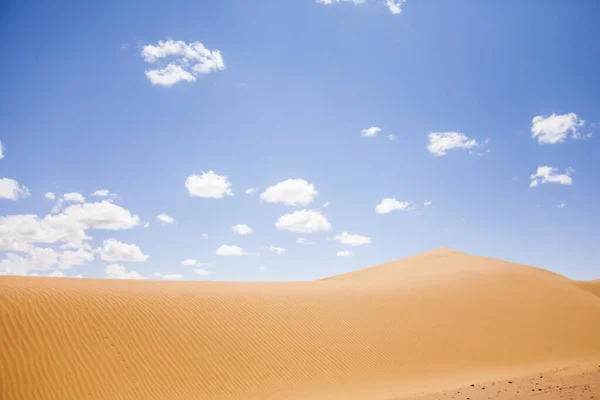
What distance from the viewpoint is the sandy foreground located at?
964cm

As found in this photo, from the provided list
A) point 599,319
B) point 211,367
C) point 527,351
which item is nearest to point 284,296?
point 211,367

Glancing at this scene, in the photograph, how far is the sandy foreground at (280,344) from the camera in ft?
31.6

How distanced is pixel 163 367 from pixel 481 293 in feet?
54.9

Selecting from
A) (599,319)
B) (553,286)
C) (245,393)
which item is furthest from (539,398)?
(553,286)

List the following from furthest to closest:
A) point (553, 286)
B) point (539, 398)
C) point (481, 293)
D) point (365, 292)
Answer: point (553, 286)
point (481, 293)
point (365, 292)
point (539, 398)

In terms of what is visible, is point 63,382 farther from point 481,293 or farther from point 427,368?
point 481,293

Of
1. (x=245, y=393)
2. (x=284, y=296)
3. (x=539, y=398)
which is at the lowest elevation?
(x=245, y=393)

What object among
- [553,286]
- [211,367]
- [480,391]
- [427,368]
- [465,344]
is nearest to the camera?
[480,391]

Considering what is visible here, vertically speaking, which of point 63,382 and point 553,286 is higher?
point 553,286

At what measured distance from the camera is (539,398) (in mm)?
7887

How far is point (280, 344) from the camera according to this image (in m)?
12.9

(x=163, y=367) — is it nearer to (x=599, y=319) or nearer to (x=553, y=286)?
(x=599, y=319)

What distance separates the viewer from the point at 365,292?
18.9 m

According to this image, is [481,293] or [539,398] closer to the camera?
[539,398]
